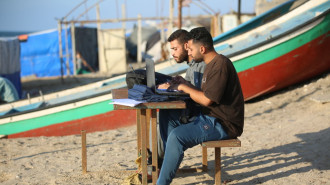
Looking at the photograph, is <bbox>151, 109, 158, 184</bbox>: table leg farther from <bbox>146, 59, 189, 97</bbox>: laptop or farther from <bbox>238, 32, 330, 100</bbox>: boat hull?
<bbox>238, 32, 330, 100</bbox>: boat hull

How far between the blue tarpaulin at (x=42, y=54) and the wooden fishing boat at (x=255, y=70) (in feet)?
39.6

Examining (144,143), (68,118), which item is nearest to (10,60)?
(68,118)

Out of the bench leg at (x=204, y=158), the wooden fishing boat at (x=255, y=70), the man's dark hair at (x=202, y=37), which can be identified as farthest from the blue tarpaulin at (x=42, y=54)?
the man's dark hair at (x=202, y=37)

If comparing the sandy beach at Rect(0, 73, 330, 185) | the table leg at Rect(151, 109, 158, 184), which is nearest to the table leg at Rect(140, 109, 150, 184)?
the table leg at Rect(151, 109, 158, 184)

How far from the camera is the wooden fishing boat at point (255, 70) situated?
740 centimetres

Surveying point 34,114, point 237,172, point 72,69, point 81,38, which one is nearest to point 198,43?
point 237,172

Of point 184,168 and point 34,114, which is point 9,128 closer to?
point 34,114

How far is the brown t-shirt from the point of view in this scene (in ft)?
11.1

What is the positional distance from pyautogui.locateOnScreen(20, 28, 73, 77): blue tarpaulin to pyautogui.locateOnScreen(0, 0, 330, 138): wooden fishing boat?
476 inches

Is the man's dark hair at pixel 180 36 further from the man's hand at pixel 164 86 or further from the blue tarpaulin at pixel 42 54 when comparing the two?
the blue tarpaulin at pixel 42 54

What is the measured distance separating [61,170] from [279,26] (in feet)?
17.2

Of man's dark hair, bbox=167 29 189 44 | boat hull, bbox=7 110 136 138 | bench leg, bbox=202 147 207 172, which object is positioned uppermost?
man's dark hair, bbox=167 29 189 44

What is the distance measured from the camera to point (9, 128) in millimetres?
7363

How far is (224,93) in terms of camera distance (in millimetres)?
3527
